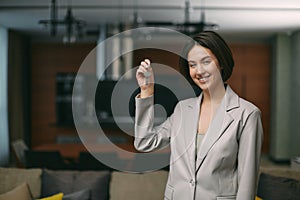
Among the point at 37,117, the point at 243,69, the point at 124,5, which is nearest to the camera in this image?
the point at 124,5

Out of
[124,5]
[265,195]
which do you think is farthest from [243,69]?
[265,195]

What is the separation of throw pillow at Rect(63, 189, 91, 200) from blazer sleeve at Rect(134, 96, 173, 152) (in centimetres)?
127

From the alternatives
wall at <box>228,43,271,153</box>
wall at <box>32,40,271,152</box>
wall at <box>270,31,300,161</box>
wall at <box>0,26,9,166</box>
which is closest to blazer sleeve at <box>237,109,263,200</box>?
wall at <box>270,31,300,161</box>

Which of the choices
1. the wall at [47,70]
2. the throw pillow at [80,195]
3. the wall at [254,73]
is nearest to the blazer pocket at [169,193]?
the throw pillow at [80,195]

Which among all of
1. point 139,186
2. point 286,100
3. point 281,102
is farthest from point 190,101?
point 281,102

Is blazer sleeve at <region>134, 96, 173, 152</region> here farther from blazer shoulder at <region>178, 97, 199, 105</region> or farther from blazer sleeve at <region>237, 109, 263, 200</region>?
blazer sleeve at <region>237, 109, 263, 200</region>

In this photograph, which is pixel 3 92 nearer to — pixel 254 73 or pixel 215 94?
pixel 254 73

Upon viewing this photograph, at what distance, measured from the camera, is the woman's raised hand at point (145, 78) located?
1.07 metres

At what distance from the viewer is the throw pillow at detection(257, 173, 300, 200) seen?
2.28 meters

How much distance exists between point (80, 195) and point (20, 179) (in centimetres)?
48

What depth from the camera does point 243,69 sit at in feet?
18.9

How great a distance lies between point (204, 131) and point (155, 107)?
165 mm

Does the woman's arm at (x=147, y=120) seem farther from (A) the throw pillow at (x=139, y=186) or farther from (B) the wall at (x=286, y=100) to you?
(B) the wall at (x=286, y=100)

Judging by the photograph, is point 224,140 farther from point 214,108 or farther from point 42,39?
point 42,39
